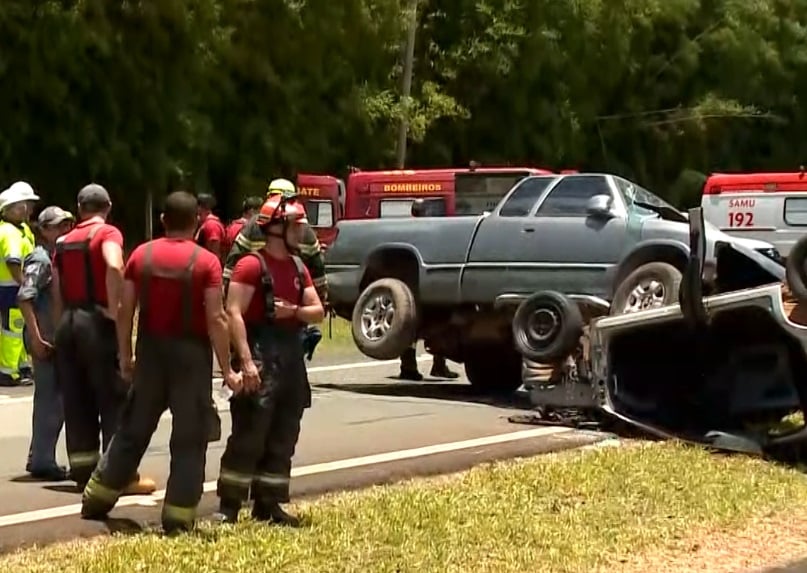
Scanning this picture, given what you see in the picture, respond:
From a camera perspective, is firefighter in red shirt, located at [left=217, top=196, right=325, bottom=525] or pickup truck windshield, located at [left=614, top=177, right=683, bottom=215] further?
pickup truck windshield, located at [left=614, top=177, right=683, bottom=215]

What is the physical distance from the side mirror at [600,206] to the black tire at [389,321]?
1876 millimetres

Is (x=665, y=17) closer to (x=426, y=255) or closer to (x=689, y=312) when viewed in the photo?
(x=426, y=255)

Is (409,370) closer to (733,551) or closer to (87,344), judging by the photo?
(87,344)

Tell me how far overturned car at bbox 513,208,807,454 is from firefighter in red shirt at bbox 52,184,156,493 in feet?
14.1

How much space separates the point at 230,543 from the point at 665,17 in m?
35.2

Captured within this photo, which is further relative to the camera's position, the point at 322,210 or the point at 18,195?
the point at 322,210

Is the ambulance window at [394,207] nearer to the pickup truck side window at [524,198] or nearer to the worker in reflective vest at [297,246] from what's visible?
the pickup truck side window at [524,198]

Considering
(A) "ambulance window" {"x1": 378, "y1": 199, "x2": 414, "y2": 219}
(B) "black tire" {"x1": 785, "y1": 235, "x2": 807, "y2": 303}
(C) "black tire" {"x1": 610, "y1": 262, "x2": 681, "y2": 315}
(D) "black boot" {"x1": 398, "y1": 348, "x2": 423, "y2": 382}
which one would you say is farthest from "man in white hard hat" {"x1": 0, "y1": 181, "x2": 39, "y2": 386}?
(A) "ambulance window" {"x1": 378, "y1": 199, "x2": 414, "y2": 219}

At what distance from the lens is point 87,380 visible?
8.98 meters

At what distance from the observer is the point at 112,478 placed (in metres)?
8.09

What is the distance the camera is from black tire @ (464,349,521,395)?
15.5 meters

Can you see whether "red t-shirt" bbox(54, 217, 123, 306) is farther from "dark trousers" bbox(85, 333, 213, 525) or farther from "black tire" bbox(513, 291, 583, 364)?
"black tire" bbox(513, 291, 583, 364)

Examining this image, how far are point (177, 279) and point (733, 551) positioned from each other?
3244 millimetres

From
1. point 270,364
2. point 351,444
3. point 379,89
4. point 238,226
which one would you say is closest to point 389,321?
point 238,226
